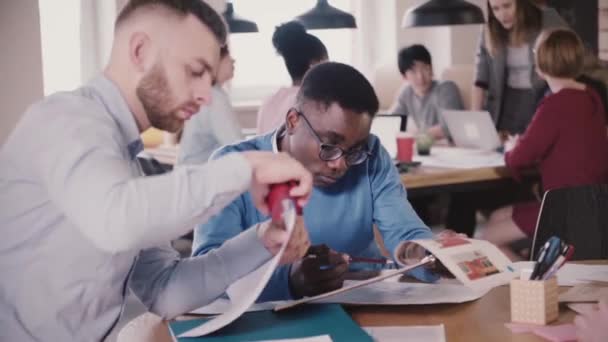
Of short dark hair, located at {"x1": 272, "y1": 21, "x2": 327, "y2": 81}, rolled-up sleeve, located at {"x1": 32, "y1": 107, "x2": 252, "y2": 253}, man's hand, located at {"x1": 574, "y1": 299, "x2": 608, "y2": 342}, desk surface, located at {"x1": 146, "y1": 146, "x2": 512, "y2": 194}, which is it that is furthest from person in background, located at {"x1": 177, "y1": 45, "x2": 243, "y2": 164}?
rolled-up sleeve, located at {"x1": 32, "y1": 107, "x2": 252, "y2": 253}

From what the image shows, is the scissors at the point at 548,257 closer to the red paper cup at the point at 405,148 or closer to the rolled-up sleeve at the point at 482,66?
the red paper cup at the point at 405,148

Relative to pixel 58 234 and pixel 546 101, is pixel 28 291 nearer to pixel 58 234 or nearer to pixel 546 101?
pixel 58 234

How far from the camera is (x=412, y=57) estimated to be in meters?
5.78

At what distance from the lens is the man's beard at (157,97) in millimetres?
1462

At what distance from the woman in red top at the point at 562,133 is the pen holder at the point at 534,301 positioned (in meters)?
2.47

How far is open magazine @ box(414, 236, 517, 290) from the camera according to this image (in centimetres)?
183

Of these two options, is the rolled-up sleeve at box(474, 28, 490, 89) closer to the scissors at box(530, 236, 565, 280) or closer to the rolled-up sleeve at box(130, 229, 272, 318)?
the scissors at box(530, 236, 565, 280)

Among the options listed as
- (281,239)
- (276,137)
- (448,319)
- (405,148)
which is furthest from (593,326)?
(405,148)

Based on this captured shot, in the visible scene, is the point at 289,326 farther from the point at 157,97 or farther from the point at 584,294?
the point at 584,294

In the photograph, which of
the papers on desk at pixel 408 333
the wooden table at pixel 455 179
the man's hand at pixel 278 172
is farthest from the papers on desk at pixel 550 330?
the wooden table at pixel 455 179

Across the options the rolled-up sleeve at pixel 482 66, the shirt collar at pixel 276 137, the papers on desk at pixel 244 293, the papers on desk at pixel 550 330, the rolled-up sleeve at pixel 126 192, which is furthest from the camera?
the rolled-up sleeve at pixel 482 66

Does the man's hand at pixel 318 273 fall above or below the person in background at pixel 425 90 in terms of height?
above

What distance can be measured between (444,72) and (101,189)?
578 centimetres

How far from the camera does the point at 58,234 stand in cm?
142
